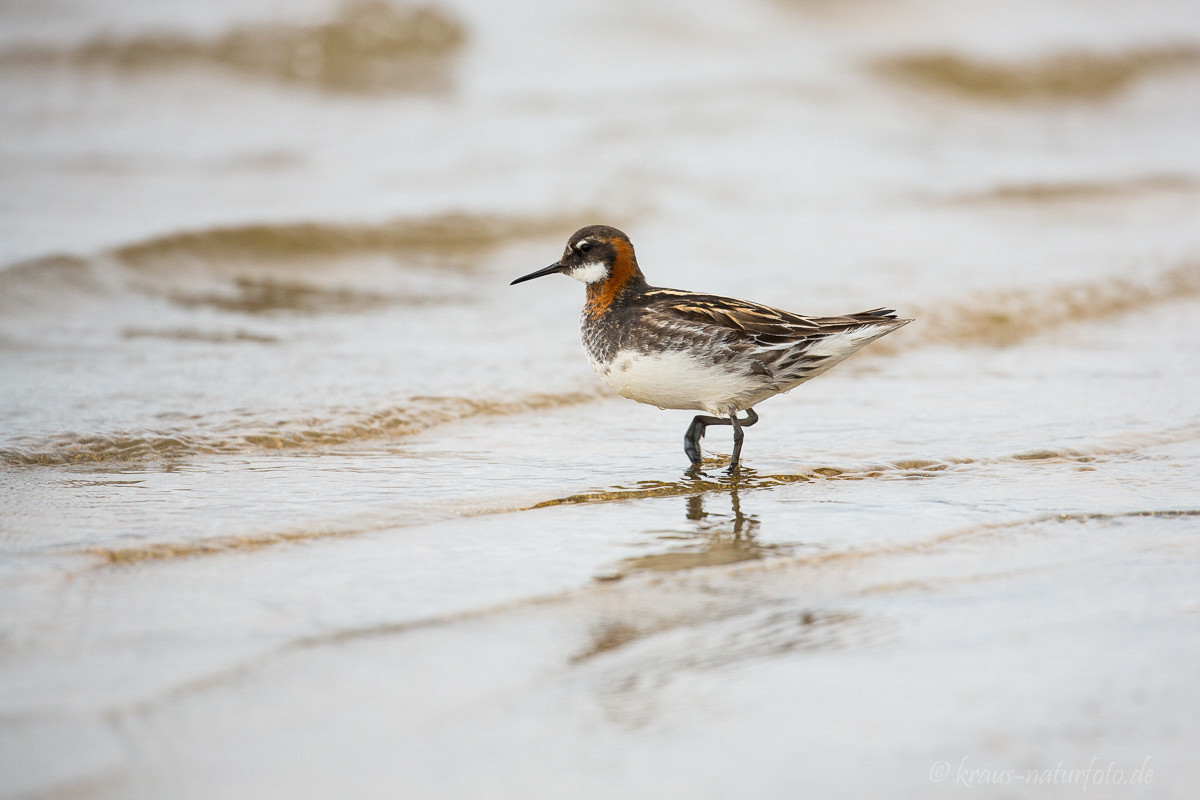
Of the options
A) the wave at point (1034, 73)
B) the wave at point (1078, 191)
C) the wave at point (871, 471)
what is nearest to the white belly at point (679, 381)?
the wave at point (871, 471)

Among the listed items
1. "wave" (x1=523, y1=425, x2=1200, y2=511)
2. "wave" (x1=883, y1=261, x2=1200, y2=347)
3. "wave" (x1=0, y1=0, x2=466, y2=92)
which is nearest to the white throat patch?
"wave" (x1=523, y1=425, x2=1200, y2=511)

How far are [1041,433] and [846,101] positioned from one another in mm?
14968

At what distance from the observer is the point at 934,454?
7.24 meters

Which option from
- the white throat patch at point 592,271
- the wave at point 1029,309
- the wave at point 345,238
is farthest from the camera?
the wave at point 345,238

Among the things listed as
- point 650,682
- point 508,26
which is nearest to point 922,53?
point 508,26

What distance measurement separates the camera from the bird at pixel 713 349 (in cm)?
682

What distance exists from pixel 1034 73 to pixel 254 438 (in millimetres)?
A: 21343

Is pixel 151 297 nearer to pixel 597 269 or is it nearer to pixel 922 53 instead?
pixel 597 269

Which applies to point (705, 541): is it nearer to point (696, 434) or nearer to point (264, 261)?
point (696, 434)

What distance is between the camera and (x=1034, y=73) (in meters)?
24.9

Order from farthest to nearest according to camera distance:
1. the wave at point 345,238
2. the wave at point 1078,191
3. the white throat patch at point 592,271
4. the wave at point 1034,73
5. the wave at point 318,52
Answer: the wave at point 1034,73 → the wave at point 318,52 → the wave at point 1078,191 → the wave at point 345,238 → the white throat patch at point 592,271

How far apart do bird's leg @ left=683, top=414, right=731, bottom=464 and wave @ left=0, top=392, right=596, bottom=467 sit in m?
1.79

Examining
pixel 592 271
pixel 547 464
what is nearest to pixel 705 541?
pixel 547 464

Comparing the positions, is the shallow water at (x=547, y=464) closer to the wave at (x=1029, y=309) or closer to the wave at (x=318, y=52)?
the wave at (x=1029, y=309)
